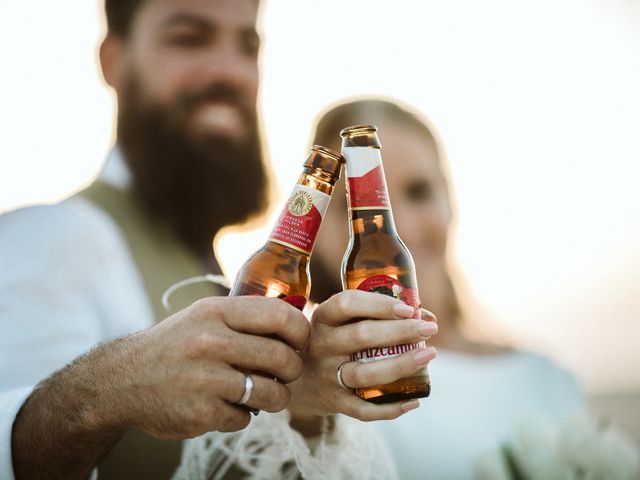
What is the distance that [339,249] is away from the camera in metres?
1.98

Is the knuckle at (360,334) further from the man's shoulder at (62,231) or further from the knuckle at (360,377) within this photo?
the man's shoulder at (62,231)

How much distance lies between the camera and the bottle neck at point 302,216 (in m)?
0.88

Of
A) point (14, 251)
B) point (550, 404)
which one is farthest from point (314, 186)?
point (550, 404)

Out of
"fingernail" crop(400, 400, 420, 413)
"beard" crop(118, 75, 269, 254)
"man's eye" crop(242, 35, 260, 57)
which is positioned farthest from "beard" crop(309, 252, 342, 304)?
"fingernail" crop(400, 400, 420, 413)

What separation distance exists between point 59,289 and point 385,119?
1282 millimetres

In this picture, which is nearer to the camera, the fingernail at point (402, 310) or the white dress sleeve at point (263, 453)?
the fingernail at point (402, 310)

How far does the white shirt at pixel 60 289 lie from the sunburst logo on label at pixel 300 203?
757mm

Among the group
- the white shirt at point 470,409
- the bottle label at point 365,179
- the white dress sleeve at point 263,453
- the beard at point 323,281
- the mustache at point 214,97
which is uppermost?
the mustache at point 214,97

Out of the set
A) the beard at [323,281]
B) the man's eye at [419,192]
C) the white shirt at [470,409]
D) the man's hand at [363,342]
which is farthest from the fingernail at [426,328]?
the man's eye at [419,192]

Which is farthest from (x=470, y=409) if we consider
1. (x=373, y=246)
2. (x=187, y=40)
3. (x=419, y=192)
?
(x=187, y=40)

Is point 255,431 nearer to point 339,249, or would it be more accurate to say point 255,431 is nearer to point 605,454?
point 339,249

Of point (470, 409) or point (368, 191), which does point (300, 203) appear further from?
point (470, 409)

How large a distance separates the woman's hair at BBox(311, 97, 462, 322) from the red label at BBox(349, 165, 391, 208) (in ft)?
3.75

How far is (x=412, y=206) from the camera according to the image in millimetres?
2004
